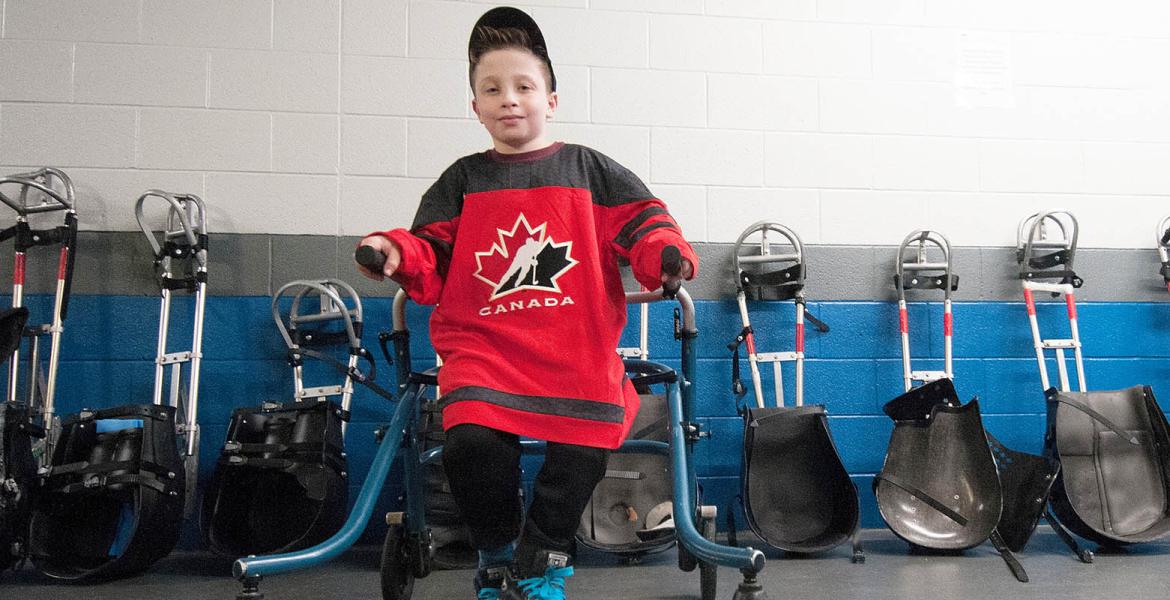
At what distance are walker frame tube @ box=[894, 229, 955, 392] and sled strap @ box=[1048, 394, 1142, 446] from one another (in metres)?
0.36


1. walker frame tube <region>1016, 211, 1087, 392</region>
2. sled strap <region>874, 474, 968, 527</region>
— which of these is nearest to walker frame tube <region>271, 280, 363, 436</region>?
sled strap <region>874, 474, 968, 527</region>

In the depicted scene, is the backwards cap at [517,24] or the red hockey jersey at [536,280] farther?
the backwards cap at [517,24]

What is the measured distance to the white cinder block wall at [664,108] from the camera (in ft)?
10.5

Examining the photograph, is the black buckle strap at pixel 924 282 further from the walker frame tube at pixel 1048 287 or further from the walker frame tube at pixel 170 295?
the walker frame tube at pixel 170 295

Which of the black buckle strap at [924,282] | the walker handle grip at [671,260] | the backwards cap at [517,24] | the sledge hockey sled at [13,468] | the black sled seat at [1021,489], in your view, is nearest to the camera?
the walker handle grip at [671,260]

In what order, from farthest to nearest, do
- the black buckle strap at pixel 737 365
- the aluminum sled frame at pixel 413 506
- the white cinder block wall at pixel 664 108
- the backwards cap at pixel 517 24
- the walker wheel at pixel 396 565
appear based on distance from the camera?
1. the white cinder block wall at pixel 664 108
2. the black buckle strap at pixel 737 365
3. the walker wheel at pixel 396 565
4. the backwards cap at pixel 517 24
5. the aluminum sled frame at pixel 413 506

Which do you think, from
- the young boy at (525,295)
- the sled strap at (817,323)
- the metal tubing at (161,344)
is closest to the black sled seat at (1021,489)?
the sled strap at (817,323)

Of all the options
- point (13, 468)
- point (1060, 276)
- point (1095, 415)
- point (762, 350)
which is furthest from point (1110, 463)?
point (13, 468)

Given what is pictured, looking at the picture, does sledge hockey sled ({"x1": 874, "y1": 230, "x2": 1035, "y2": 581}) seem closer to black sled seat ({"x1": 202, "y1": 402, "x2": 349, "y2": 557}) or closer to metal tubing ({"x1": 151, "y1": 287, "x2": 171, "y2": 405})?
black sled seat ({"x1": 202, "y1": 402, "x2": 349, "y2": 557})

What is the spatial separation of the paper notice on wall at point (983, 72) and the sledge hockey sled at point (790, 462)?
3.52 ft

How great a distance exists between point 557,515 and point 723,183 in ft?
6.77

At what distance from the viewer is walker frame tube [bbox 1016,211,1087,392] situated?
3258 mm

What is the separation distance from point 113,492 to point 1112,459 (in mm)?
3294

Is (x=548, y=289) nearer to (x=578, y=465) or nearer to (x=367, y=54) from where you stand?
(x=578, y=465)
